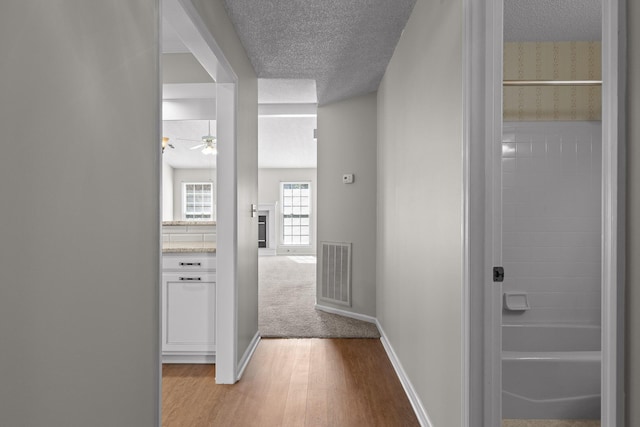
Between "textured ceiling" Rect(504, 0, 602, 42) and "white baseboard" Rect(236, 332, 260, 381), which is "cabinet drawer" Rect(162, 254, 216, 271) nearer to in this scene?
"white baseboard" Rect(236, 332, 260, 381)

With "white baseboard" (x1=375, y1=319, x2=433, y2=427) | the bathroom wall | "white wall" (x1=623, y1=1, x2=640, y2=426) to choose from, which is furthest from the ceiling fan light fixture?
"white wall" (x1=623, y1=1, x2=640, y2=426)

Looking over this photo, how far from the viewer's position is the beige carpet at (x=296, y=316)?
3.97 metres

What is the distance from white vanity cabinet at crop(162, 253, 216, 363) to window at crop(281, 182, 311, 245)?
802cm

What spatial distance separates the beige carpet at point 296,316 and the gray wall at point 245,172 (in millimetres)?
559

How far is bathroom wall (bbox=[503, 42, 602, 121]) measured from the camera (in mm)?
2977

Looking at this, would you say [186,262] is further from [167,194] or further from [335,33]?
[167,194]

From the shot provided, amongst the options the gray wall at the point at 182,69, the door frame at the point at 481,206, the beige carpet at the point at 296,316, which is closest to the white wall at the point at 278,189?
the beige carpet at the point at 296,316

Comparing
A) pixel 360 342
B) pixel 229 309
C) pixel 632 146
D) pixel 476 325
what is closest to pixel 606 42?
pixel 632 146

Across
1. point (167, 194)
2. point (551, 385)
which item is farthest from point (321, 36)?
point (167, 194)

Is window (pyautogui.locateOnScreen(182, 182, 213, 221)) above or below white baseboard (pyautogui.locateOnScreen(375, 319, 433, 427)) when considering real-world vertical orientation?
above

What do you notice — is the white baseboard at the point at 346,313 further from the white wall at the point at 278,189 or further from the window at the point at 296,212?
the window at the point at 296,212

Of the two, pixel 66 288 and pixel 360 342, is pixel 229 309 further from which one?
pixel 66 288

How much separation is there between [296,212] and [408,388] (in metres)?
8.74

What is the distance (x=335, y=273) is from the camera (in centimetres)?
479
